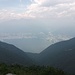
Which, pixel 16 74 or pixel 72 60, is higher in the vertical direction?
pixel 72 60

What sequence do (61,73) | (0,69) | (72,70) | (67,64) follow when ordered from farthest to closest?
(67,64)
(72,70)
(61,73)
(0,69)

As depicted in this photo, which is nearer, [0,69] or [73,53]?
[0,69]

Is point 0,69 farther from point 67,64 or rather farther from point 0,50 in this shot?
point 0,50

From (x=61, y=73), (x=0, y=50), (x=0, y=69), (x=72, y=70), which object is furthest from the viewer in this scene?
(x=0, y=50)

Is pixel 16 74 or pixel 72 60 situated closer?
pixel 16 74

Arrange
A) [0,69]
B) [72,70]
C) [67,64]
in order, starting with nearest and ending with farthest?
[0,69], [72,70], [67,64]

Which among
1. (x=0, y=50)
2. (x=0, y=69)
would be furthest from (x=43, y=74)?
(x=0, y=50)

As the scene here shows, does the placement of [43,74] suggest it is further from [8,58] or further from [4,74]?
[8,58]

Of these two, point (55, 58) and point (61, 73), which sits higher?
point (55, 58)

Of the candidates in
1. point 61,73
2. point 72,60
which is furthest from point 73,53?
point 61,73
